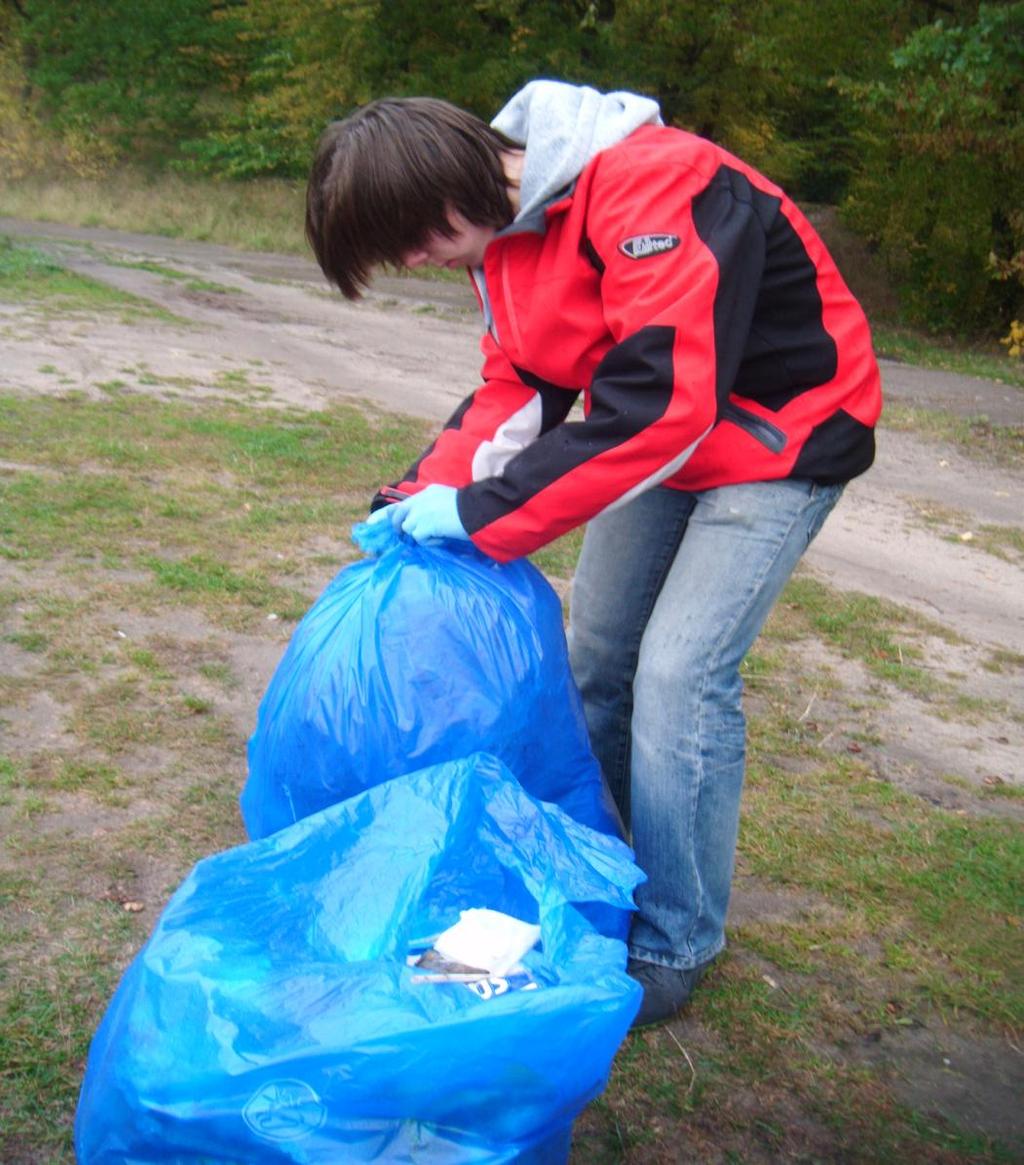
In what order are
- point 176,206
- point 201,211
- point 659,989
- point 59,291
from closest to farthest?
point 659,989 < point 59,291 < point 201,211 < point 176,206

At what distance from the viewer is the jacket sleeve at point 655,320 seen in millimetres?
1862

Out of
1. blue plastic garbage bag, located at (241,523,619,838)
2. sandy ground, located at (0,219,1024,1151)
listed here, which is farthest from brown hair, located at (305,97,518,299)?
sandy ground, located at (0,219,1024,1151)

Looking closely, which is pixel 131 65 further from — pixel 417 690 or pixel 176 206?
pixel 417 690

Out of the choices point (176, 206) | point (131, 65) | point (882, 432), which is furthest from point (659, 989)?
point (131, 65)

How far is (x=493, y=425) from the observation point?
2.37 meters

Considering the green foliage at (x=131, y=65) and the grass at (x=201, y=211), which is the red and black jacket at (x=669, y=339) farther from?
the green foliage at (x=131, y=65)

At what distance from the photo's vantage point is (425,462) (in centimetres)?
244

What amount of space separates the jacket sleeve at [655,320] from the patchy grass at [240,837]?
104cm

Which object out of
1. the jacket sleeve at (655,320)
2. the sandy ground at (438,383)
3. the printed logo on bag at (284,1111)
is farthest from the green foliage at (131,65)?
the printed logo on bag at (284,1111)

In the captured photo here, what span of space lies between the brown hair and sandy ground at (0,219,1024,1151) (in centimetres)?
159

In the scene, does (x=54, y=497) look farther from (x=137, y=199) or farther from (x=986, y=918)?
(x=137, y=199)

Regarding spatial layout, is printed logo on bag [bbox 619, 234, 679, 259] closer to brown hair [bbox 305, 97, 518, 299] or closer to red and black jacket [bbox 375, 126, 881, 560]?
red and black jacket [bbox 375, 126, 881, 560]

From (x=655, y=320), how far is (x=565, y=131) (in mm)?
380

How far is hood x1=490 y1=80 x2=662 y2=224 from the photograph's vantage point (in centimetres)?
199
